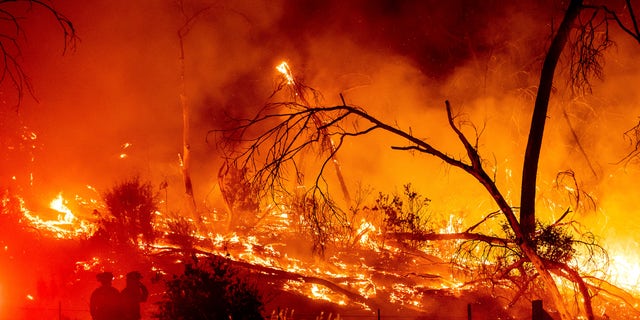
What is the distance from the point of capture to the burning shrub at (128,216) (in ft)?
61.8

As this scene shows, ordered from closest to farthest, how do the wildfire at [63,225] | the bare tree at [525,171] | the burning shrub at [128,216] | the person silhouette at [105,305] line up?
the bare tree at [525,171]
the person silhouette at [105,305]
the burning shrub at [128,216]
the wildfire at [63,225]

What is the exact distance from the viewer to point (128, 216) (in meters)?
19.8

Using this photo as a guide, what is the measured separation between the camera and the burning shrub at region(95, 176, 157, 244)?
1883cm

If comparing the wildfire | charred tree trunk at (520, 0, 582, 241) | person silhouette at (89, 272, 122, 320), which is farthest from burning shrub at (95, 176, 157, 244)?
charred tree trunk at (520, 0, 582, 241)

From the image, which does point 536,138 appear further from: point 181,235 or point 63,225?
point 63,225

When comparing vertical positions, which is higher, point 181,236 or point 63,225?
point 63,225

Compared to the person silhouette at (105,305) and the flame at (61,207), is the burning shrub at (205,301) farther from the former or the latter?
the flame at (61,207)

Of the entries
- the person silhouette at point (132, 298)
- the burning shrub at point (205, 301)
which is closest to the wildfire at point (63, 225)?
the person silhouette at point (132, 298)

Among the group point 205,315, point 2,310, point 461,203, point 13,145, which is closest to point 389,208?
point 461,203

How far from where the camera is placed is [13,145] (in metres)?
28.9

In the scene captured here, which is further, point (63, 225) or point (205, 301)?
point (63, 225)

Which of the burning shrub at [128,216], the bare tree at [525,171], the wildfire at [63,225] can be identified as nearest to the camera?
the bare tree at [525,171]

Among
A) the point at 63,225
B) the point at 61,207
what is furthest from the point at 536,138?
the point at 61,207

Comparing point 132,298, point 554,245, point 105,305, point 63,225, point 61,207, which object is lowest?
point 105,305
